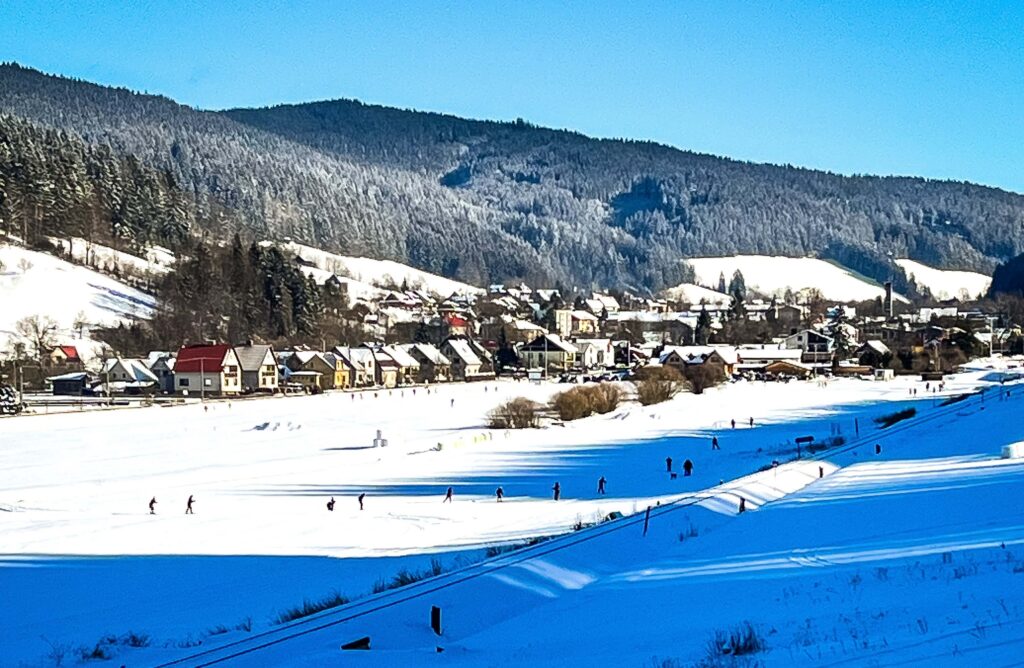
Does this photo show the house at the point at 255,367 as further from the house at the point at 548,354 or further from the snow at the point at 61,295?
the house at the point at 548,354

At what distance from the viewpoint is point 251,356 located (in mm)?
87750

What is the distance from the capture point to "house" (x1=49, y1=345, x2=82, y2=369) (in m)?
86.6

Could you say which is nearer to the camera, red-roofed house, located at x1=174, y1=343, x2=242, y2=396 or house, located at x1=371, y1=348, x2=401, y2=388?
red-roofed house, located at x1=174, y1=343, x2=242, y2=396

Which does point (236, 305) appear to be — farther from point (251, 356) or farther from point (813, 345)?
point (813, 345)

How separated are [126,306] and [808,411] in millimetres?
65640

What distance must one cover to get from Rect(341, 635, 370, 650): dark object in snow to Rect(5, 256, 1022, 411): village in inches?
2372

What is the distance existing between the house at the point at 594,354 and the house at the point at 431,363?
2006 cm

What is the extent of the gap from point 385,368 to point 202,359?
23.1 metres

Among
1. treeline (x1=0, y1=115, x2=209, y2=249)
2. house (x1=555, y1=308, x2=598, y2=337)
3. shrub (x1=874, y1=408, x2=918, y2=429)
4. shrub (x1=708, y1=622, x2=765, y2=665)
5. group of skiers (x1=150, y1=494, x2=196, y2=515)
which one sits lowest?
shrub (x1=874, y1=408, x2=918, y2=429)

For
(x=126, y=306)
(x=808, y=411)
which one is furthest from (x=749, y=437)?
(x=126, y=306)

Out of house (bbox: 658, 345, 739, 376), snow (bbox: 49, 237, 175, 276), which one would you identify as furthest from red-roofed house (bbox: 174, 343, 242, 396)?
house (bbox: 658, 345, 739, 376)

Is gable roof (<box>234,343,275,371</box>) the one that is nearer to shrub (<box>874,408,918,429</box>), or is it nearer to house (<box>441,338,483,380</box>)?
house (<box>441,338,483,380</box>)

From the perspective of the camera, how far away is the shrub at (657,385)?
73.4 meters

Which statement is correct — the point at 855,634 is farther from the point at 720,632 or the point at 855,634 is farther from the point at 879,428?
the point at 879,428
